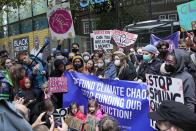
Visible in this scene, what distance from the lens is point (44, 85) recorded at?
347 inches

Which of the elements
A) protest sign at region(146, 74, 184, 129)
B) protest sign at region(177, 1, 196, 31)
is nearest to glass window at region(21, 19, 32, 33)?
protest sign at region(177, 1, 196, 31)

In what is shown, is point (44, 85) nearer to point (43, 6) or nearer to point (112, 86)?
point (112, 86)

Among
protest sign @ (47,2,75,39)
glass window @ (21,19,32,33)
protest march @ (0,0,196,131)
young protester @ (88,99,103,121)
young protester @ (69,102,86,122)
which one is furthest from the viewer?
glass window @ (21,19,32,33)

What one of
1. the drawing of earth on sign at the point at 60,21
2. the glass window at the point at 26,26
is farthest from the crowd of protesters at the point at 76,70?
the glass window at the point at 26,26

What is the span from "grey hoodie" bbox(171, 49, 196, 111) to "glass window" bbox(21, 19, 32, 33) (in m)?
26.8

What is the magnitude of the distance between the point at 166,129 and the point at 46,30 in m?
25.5

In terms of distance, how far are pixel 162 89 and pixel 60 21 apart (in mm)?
6440

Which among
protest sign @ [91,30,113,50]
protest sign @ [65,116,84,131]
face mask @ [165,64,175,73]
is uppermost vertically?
protest sign @ [91,30,113,50]

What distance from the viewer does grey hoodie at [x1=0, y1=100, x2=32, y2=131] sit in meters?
3.04

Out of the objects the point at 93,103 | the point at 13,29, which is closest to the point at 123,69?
the point at 93,103

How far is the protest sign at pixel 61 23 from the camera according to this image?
12008 millimetres

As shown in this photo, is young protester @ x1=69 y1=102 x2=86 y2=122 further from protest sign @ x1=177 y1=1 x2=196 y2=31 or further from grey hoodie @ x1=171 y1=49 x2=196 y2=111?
protest sign @ x1=177 y1=1 x2=196 y2=31

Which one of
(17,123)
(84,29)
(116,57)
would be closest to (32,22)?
(84,29)

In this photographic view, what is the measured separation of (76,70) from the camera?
8.91 meters
